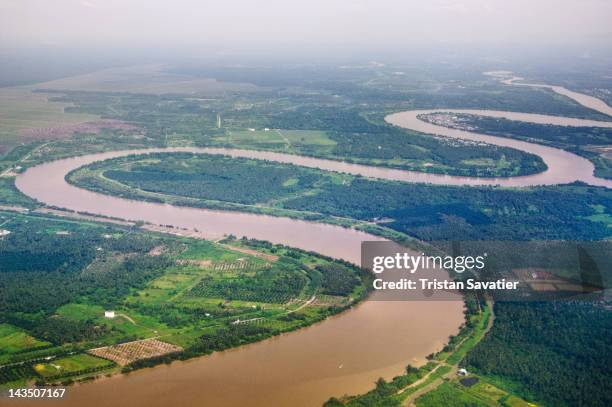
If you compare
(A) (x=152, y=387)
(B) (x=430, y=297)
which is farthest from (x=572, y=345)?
(A) (x=152, y=387)

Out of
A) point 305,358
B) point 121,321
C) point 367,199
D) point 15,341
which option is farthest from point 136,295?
point 367,199

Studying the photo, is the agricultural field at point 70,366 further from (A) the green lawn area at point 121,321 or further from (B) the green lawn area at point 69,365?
(A) the green lawn area at point 121,321

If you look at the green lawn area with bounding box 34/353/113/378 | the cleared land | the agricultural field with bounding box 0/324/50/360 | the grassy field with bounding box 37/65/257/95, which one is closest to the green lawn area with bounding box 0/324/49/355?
the agricultural field with bounding box 0/324/50/360

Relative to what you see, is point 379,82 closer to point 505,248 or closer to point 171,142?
point 171,142

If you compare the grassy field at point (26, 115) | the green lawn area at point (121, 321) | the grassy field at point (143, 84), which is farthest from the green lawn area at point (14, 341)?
the grassy field at point (143, 84)

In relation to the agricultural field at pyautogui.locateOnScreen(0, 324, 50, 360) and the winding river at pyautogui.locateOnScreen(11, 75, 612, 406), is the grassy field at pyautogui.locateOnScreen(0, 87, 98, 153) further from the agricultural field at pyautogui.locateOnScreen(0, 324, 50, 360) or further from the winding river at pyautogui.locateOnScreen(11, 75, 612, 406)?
the agricultural field at pyautogui.locateOnScreen(0, 324, 50, 360)
